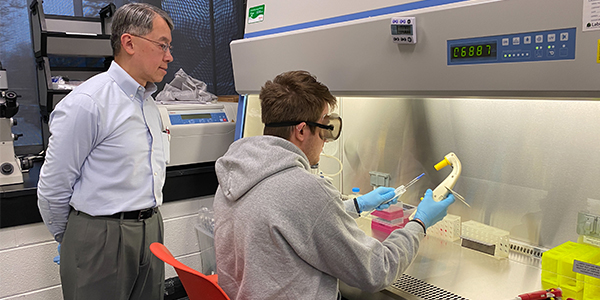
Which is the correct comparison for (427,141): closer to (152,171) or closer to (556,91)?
(556,91)

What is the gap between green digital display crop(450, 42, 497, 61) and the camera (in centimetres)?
135

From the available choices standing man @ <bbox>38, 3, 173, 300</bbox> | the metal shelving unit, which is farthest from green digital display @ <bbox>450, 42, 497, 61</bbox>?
the metal shelving unit

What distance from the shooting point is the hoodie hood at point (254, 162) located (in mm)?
1197

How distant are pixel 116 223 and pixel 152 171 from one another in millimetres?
245

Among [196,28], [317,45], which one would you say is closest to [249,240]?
Result: [317,45]

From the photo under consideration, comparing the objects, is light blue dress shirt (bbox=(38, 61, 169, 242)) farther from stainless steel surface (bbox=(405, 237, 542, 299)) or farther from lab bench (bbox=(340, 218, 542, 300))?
stainless steel surface (bbox=(405, 237, 542, 299))

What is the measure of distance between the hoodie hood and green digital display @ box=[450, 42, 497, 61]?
590mm

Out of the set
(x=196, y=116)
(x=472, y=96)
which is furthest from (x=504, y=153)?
(x=196, y=116)

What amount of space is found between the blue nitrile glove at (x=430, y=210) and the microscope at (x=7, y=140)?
1.93 meters

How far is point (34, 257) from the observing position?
2266 mm

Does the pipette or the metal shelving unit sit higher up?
the metal shelving unit

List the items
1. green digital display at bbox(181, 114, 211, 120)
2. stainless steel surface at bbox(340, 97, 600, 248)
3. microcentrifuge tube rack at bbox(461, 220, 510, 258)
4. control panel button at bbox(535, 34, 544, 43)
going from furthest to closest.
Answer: green digital display at bbox(181, 114, 211, 120)
microcentrifuge tube rack at bbox(461, 220, 510, 258)
stainless steel surface at bbox(340, 97, 600, 248)
control panel button at bbox(535, 34, 544, 43)

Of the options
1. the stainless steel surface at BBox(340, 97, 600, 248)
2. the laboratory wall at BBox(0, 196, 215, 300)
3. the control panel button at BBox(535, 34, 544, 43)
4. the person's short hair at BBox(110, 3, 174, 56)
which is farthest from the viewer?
the laboratory wall at BBox(0, 196, 215, 300)

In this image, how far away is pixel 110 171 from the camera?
177cm
